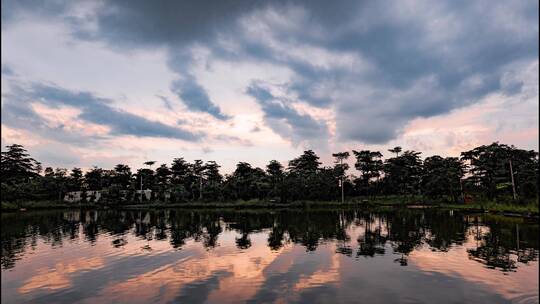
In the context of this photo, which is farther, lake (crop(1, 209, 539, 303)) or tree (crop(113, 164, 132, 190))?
tree (crop(113, 164, 132, 190))

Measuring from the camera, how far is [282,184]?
7969cm

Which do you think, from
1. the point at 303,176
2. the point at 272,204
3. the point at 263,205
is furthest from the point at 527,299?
the point at 303,176

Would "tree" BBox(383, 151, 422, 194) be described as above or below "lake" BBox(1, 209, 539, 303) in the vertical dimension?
above

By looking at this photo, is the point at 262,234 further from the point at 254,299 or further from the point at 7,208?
the point at 7,208

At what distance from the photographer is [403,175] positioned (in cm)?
8238

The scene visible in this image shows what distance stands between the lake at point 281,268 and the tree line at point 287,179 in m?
40.5

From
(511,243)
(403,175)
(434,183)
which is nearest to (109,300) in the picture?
(511,243)

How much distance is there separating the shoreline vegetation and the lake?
3804 cm

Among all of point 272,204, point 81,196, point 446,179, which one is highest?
point 446,179

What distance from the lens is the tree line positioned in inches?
2675

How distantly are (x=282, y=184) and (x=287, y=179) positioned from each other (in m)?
3.03

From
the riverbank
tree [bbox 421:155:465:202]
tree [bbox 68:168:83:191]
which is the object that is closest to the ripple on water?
the riverbank

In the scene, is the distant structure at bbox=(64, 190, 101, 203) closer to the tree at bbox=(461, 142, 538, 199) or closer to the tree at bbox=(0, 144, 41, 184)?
the tree at bbox=(0, 144, 41, 184)

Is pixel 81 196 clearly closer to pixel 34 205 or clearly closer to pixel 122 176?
pixel 122 176
